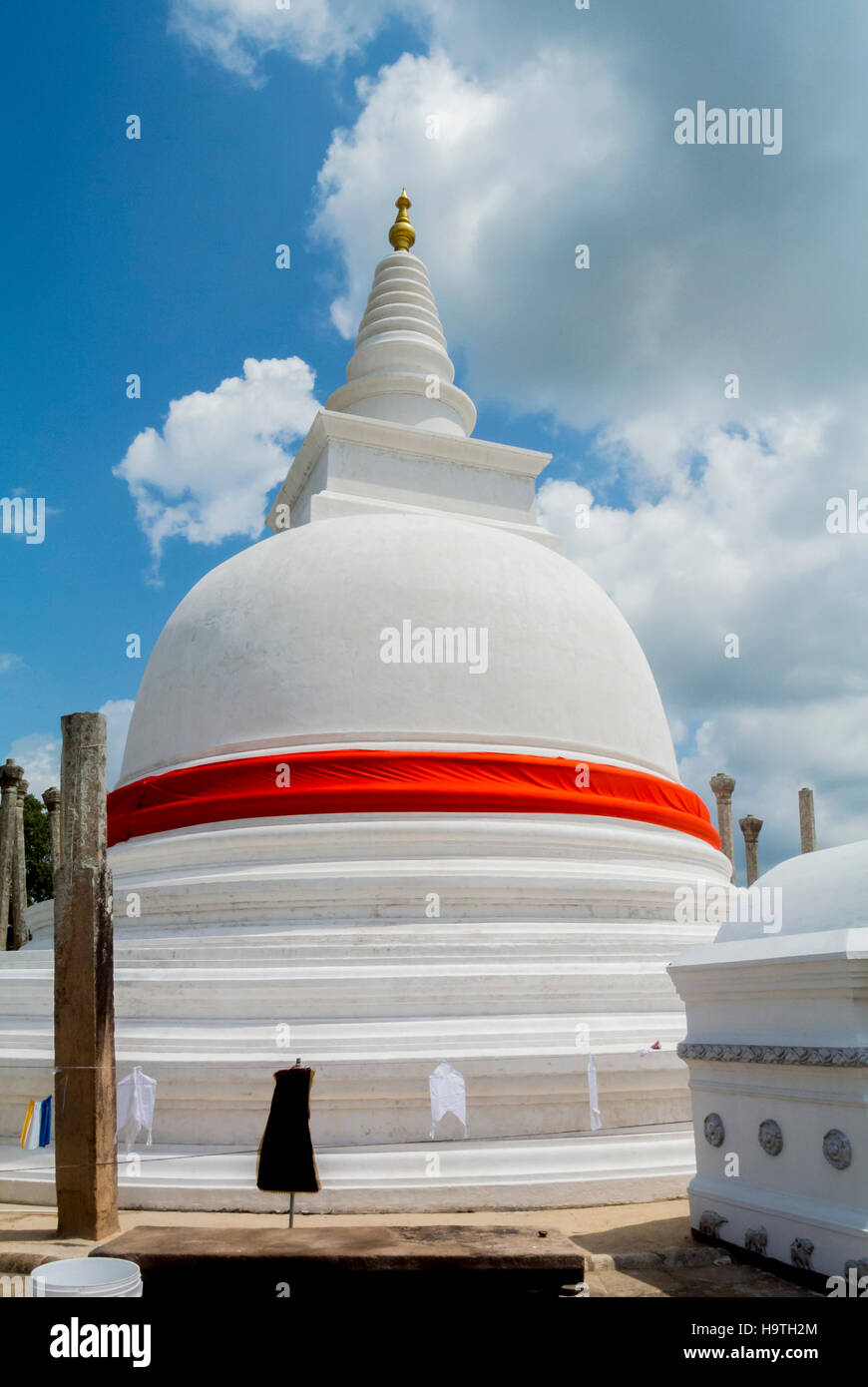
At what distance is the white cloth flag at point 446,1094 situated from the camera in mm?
8453

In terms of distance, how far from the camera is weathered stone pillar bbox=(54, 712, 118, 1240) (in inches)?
280

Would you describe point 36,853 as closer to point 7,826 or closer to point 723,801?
point 7,826

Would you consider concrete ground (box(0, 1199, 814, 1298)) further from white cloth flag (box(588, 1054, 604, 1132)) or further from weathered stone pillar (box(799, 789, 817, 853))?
weathered stone pillar (box(799, 789, 817, 853))

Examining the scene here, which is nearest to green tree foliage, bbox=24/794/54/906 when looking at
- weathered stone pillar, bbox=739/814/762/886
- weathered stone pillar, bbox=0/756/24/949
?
weathered stone pillar, bbox=0/756/24/949

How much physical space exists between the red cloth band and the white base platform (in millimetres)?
3742

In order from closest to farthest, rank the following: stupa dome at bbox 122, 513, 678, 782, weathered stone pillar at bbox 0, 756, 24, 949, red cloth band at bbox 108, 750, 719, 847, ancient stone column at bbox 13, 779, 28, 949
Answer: red cloth band at bbox 108, 750, 719, 847 < stupa dome at bbox 122, 513, 678, 782 < weathered stone pillar at bbox 0, 756, 24, 949 < ancient stone column at bbox 13, 779, 28, 949

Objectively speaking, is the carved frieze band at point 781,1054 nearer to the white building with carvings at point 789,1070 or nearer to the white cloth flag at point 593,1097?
the white building with carvings at point 789,1070

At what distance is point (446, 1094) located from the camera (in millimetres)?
8508

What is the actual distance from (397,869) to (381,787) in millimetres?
1000

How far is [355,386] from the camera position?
1766cm

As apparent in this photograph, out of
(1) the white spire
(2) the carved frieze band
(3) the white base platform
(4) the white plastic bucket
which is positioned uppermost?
(1) the white spire

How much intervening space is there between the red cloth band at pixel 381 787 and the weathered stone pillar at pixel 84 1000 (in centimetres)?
371
